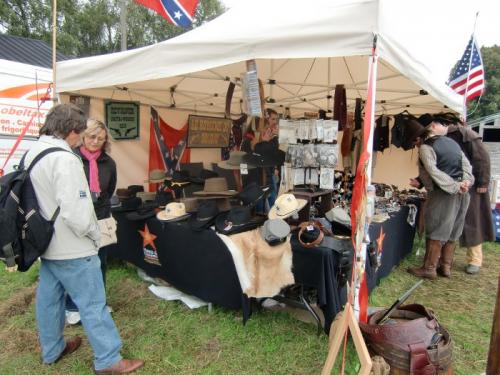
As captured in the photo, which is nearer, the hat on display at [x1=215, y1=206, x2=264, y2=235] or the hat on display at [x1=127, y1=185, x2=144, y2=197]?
the hat on display at [x1=215, y1=206, x2=264, y2=235]

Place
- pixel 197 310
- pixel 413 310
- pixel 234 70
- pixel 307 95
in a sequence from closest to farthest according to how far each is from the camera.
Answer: pixel 413 310, pixel 197 310, pixel 234 70, pixel 307 95

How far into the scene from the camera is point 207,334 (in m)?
2.68

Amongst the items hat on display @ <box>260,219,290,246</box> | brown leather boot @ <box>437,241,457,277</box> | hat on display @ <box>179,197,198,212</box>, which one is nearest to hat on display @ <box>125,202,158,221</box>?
hat on display @ <box>179,197,198,212</box>

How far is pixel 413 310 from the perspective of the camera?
2.21 metres

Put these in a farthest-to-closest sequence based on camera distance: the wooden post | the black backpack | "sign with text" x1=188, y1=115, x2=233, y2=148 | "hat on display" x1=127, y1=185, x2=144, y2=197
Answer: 1. "sign with text" x1=188, y1=115, x2=233, y2=148
2. "hat on display" x1=127, y1=185, x2=144, y2=197
3. the black backpack
4. the wooden post

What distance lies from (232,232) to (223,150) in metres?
3.95

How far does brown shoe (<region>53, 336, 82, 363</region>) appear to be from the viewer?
2.36m

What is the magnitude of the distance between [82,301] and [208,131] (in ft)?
14.6

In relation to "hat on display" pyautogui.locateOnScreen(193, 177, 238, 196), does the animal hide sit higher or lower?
lower

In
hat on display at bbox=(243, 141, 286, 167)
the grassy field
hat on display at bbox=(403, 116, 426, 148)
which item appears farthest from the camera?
hat on display at bbox=(403, 116, 426, 148)

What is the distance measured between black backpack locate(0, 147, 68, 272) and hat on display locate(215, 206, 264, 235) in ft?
4.06

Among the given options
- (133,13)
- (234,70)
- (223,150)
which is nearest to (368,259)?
(234,70)

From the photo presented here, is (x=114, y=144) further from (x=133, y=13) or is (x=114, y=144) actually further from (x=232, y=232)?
(x=133, y=13)

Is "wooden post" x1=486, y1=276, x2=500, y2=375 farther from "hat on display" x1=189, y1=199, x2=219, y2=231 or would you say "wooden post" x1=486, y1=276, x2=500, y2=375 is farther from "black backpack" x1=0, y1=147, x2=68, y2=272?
"black backpack" x1=0, y1=147, x2=68, y2=272
